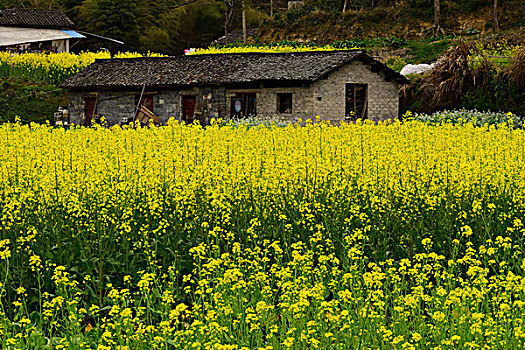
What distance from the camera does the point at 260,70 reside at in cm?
2855

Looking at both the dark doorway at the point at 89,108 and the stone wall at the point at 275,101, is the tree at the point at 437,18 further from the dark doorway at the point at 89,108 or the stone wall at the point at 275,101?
the dark doorway at the point at 89,108

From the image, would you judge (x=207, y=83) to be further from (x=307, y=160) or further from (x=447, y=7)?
(x=447, y=7)

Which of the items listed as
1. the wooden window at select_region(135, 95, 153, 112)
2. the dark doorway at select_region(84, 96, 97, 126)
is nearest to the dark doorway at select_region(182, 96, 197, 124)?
the wooden window at select_region(135, 95, 153, 112)

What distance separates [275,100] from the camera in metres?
28.5

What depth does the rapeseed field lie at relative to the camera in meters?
6.44

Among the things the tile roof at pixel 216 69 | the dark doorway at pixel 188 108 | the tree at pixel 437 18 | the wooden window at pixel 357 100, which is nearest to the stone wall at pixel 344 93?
the wooden window at pixel 357 100

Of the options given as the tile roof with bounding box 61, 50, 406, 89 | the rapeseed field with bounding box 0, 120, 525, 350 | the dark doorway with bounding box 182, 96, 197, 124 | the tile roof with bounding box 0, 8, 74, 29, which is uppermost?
the tile roof with bounding box 0, 8, 74, 29

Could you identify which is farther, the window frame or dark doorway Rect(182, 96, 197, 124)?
dark doorway Rect(182, 96, 197, 124)

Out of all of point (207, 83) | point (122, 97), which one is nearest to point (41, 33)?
point (122, 97)

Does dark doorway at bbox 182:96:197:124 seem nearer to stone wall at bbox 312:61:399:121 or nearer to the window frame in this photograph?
the window frame

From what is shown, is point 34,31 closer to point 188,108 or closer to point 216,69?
point 188,108

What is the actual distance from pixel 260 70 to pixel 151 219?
19.8 meters

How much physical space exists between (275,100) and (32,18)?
2748 centimetres

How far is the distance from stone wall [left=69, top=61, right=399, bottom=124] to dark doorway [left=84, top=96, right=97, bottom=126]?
6.3 inches
